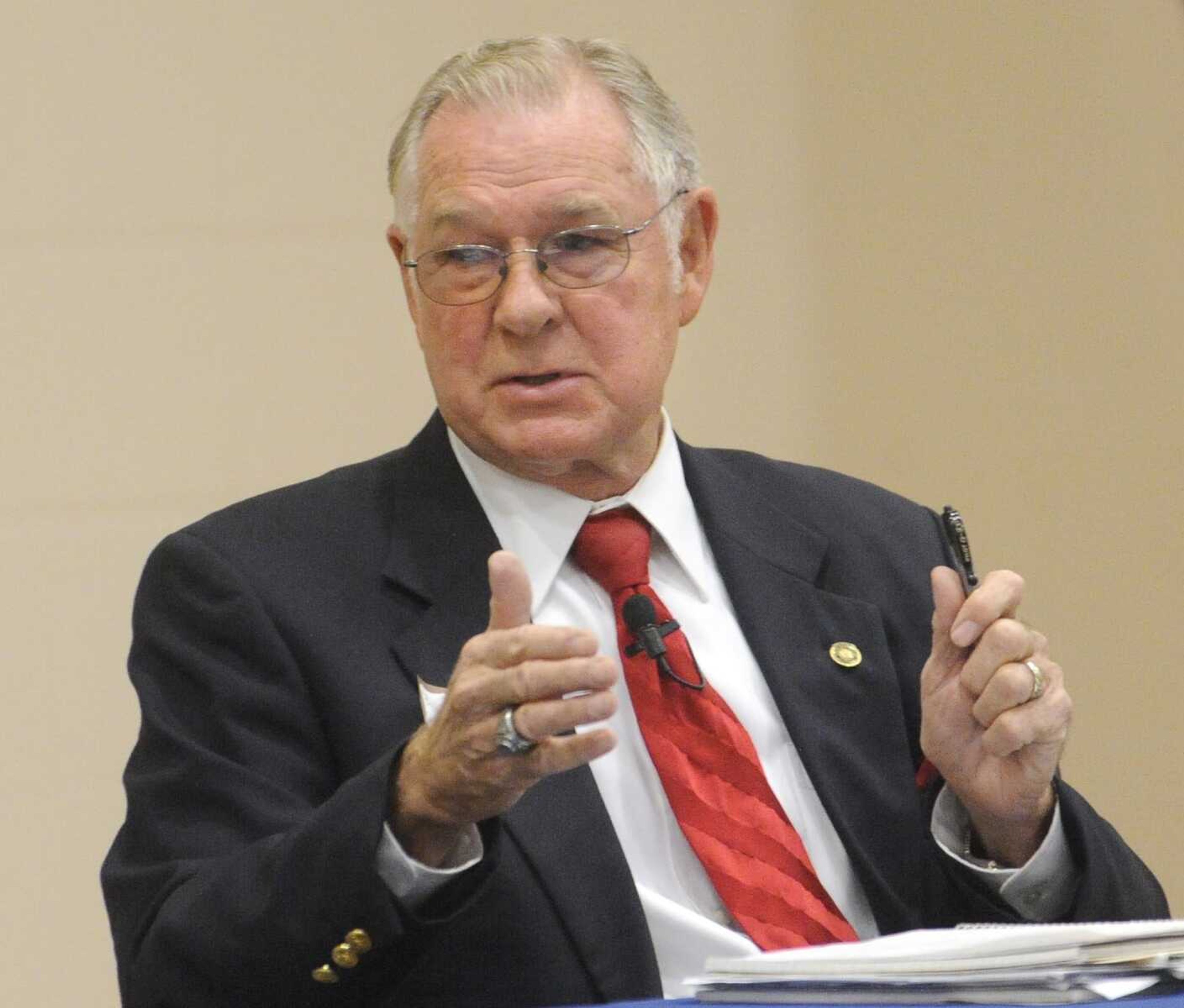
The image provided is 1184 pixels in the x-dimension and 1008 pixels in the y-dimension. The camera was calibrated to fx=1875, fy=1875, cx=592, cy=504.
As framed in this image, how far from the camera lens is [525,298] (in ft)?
7.30

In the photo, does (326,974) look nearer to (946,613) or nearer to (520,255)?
(946,613)

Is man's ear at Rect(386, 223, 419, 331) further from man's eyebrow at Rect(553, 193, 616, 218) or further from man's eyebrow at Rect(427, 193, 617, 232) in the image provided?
man's eyebrow at Rect(553, 193, 616, 218)

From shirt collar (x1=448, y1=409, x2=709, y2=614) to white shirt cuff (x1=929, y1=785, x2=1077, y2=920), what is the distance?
49cm

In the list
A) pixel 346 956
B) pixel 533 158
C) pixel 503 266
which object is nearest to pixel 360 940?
pixel 346 956

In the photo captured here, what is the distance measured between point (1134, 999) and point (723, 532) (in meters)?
1.08

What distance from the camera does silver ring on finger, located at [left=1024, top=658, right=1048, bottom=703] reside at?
1.95 meters

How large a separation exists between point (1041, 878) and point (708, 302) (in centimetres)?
190

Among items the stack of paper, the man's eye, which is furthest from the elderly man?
the stack of paper

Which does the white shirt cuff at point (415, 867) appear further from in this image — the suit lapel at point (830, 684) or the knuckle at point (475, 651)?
the suit lapel at point (830, 684)

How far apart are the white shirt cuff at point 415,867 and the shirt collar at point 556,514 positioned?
Answer: 471 millimetres

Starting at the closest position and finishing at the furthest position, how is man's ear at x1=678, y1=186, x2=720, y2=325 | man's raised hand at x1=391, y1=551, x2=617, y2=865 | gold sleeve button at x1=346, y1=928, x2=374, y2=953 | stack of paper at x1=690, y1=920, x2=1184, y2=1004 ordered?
1. stack of paper at x1=690, y1=920, x2=1184, y2=1004
2. man's raised hand at x1=391, y1=551, x2=617, y2=865
3. gold sleeve button at x1=346, y1=928, x2=374, y2=953
4. man's ear at x1=678, y1=186, x2=720, y2=325

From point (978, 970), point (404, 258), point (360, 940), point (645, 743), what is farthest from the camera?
point (404, 258)

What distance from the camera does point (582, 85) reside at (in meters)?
2.36

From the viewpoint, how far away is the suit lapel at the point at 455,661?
6.68 feet
